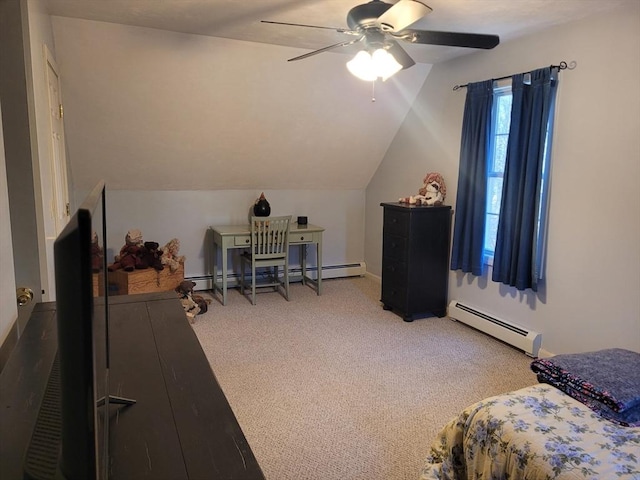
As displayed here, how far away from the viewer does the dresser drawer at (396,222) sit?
3854 millimetres

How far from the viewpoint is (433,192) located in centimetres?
395

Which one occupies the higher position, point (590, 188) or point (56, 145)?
point (56, 145)

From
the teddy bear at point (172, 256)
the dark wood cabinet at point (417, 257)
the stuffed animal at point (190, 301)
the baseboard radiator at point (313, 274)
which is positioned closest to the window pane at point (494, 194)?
the dark wood cabinet at point (417, 257)

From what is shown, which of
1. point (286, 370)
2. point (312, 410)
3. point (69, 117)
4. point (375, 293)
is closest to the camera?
point (312, 410)

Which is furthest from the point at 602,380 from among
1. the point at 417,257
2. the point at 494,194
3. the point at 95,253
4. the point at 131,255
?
the point at 131,255

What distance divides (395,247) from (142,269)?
7.23 feet

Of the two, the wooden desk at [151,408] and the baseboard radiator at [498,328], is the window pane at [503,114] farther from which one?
the wooden desk at [151,408]

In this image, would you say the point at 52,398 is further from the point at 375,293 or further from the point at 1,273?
the point at 375,293

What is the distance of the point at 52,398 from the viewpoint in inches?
34.8

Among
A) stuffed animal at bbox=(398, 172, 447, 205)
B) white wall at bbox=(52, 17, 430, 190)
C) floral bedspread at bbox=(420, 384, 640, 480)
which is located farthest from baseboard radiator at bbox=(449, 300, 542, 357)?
white wall at bbox=(52, 17, 430, 190)

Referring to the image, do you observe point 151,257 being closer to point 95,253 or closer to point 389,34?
point 389,34

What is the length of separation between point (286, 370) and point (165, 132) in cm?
234

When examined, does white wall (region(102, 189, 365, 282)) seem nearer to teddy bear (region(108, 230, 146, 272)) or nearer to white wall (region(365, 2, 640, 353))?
teddy bear (region(108, 230, 146, 272))

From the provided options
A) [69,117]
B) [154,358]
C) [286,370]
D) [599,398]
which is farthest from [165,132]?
[599,398]
